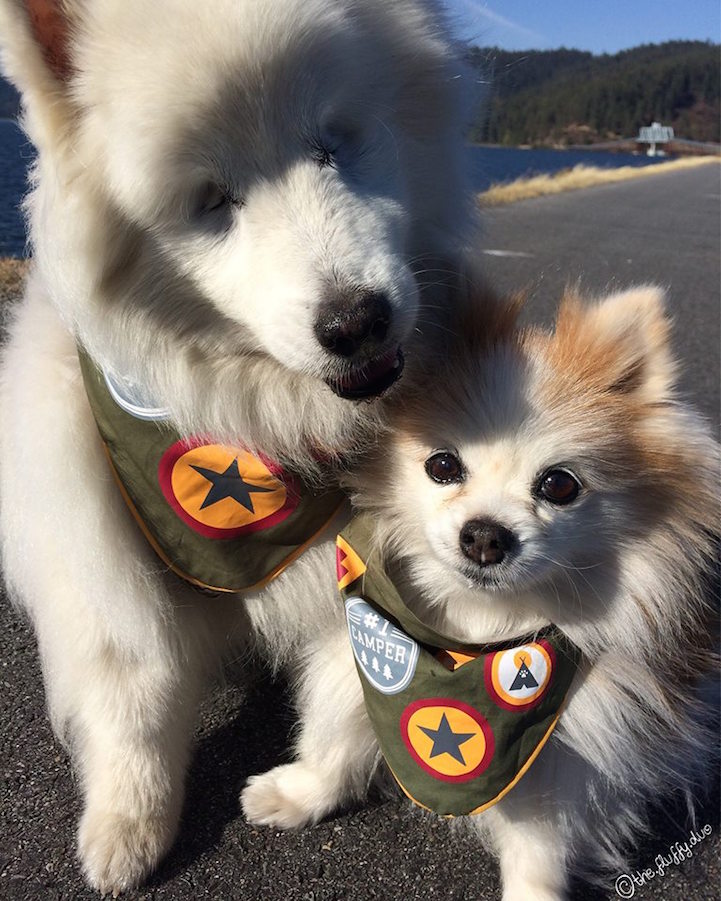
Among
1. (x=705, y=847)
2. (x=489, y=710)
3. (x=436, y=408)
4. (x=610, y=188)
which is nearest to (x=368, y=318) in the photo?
(x=436, y=408)

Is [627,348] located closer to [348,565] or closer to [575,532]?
[575,532]

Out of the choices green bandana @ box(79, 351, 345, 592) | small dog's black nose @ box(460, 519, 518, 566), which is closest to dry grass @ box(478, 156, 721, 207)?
green bandana @ box(79, 351, 345, 592)

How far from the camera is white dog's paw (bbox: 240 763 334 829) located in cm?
191

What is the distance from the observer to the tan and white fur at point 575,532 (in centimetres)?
149

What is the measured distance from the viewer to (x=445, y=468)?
1.56 m

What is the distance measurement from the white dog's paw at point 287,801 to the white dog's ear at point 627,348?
3.90 feet

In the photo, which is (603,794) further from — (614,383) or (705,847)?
(614,383)

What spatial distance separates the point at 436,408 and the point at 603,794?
3.11ft

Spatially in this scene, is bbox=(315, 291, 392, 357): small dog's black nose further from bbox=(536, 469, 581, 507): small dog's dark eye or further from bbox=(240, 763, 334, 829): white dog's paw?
bbox=(240, 763, 334, 829): white dog's paw

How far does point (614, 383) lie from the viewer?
61.4 inches

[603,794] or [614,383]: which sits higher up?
[614,383]

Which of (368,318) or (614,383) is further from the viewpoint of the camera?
(614,383)

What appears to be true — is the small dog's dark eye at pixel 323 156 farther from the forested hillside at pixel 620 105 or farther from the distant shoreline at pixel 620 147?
the forested hillside at pixel 620 105

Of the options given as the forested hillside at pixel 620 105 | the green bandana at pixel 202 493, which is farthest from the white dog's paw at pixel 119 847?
the forested hillside at pixel 620 105
